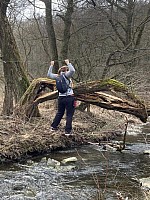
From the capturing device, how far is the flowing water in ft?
26.3

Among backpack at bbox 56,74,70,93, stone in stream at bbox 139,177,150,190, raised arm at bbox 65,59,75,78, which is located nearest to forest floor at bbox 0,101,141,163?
backpack at bbox 56,74,70,93

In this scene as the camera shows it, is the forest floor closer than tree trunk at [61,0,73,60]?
Yes

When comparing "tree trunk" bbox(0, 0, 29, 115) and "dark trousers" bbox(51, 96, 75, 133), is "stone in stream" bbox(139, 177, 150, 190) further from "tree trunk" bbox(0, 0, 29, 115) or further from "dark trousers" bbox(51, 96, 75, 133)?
"tree trunk" bbox(0, 0, 29, 115)

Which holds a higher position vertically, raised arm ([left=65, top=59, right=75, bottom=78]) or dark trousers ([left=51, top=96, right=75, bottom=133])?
raised arm ([left=65, top=59, right=75, bottom=78])

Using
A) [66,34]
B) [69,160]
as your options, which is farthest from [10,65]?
[69,160]

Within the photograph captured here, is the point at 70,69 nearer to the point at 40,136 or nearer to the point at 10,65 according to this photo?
the point at 40,136

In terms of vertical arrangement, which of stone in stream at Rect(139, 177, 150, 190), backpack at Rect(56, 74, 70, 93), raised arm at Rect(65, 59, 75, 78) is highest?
raised arm at Rect(65, 59, 75, 78)

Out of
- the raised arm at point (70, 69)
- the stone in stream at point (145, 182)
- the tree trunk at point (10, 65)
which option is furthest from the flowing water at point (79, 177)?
the tree trunk at point (10, 65)

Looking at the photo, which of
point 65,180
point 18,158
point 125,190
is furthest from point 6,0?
point 125,190

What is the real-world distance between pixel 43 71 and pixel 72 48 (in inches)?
100

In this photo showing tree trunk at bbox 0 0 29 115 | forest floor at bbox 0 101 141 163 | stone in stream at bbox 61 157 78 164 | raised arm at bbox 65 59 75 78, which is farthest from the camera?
tree trunk at bbox 0 0 29 115

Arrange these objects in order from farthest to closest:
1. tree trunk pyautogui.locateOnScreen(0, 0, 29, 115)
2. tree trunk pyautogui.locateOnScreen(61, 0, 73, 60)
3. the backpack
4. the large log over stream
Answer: tree trunk pyautogui.locateOnScreen(61, 0, 73, 60) → tree trunk pyautogui.locateOnScreen(0, 0, 29, 115) → the large log over stream → the backpack

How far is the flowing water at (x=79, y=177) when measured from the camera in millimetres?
8023

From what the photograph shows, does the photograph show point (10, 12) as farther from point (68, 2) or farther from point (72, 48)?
point (72, 48)
